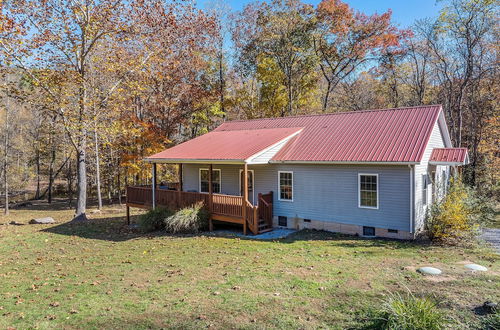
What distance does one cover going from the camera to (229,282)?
7.75 m

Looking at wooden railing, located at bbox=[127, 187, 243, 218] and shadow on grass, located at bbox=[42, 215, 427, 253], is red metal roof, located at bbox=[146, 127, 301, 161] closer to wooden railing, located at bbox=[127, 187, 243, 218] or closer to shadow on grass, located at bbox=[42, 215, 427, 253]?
wooden railing, located at bbox=[127, 187, 243, 218]

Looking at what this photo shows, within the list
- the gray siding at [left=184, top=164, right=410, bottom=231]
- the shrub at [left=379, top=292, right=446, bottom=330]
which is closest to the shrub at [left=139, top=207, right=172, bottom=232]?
the gray siding at [left=184, top=164, right=410, bottom=231]

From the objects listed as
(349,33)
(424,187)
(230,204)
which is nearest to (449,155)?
(424,187)

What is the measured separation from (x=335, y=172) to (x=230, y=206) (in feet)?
15.2

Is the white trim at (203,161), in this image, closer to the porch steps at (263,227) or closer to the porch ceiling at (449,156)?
the porch steps at (263,227)

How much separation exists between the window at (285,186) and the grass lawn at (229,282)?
243cm

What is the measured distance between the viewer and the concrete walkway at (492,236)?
11.6 metres

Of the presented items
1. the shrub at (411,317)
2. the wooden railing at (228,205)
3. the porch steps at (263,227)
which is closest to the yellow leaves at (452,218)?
the porch steps at (263,227)

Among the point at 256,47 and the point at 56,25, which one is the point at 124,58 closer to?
the point at 56,25

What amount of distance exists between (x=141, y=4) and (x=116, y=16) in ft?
4.90

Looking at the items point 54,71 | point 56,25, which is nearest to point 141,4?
point 56,25

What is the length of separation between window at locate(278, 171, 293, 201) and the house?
4 cm

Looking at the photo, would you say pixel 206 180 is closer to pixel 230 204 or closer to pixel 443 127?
pixel 230 204

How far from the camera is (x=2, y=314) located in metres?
6.33
